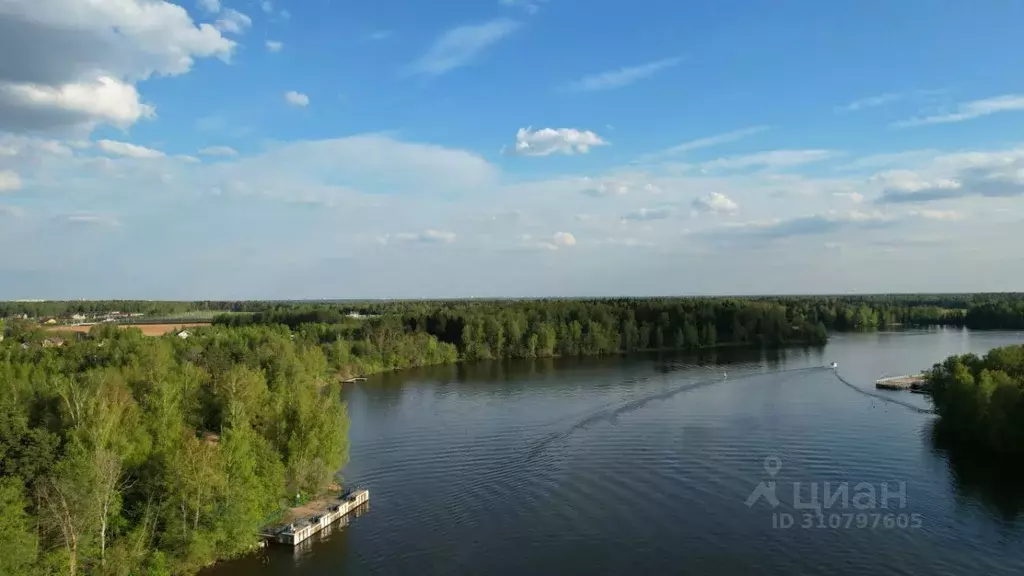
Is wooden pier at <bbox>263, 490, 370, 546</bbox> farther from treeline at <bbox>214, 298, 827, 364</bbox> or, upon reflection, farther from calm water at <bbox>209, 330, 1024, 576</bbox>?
treeline at <bbox>214, 298, 827, 364</bbox>

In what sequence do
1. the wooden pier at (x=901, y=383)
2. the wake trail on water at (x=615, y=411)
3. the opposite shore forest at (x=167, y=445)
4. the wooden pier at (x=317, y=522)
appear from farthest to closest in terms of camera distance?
the wooden pier at (x=901, y=383) < the wake trail on water at (x=615, y=411) < the wooden pier at (x=317, y=522) < the opposite shore forest at (x=167, y=445)

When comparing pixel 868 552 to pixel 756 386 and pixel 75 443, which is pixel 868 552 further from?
pixel 756 386

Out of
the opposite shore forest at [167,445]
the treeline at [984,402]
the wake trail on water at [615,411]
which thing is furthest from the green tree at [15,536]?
the treeline at [984,402]

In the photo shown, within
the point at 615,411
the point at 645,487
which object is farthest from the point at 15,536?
the point at 615,411

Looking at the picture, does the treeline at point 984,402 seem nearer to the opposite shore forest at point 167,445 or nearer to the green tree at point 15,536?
the opposite shore forest at point 167,445

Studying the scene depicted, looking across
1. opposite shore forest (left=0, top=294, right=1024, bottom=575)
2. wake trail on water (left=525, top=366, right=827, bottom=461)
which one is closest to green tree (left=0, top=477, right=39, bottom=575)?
opposite shore forest (left=0, top=294, right=1024, bottom=575)
